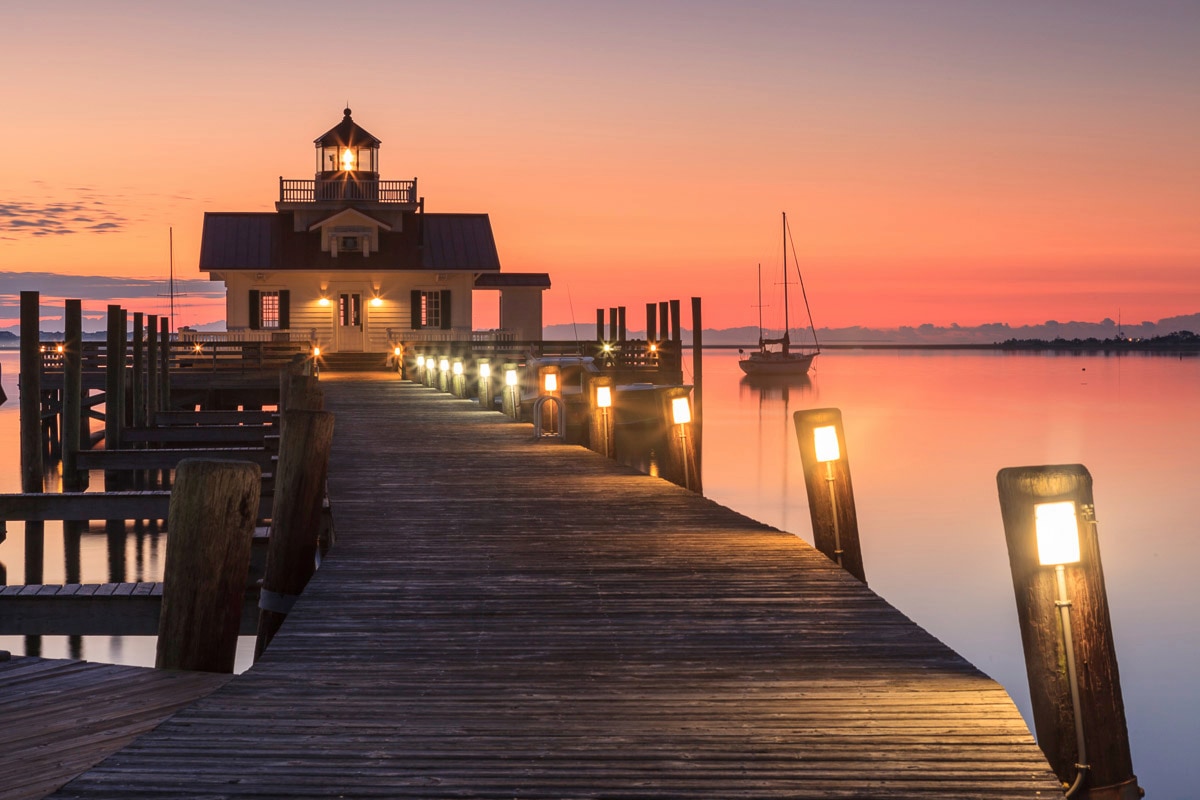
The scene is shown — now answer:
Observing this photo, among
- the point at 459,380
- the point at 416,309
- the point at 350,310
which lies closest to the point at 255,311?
the point at 350,310

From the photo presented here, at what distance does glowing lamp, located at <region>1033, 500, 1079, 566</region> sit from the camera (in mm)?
4902

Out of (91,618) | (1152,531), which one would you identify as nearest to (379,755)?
(91,618)

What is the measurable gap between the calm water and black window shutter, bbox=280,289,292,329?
1072cm

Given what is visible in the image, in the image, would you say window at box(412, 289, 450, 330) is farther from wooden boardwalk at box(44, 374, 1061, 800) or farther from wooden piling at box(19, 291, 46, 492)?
wooden boardwalk at box(44, 374, 1061, 800)

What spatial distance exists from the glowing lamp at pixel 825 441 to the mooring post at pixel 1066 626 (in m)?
3.31

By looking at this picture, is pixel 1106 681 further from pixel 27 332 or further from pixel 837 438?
pixel 27 332

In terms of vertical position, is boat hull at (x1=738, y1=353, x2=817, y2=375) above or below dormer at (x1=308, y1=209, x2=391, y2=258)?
below

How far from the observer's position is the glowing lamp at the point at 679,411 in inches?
507

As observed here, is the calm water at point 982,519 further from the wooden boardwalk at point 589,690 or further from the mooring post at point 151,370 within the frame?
the wooden boardwalk at point 589,690

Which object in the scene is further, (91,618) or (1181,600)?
(1181,600)

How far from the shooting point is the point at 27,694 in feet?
18.7

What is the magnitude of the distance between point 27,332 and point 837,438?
49.9 ft

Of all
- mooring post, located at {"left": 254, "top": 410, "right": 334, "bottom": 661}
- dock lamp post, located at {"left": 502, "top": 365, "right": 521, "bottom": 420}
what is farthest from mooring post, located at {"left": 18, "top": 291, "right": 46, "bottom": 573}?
mooring post, located at {"left": 254, "top": 410, "right": 334, "bottom": 661}

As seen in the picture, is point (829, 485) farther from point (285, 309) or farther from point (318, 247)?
point (318, 247)
